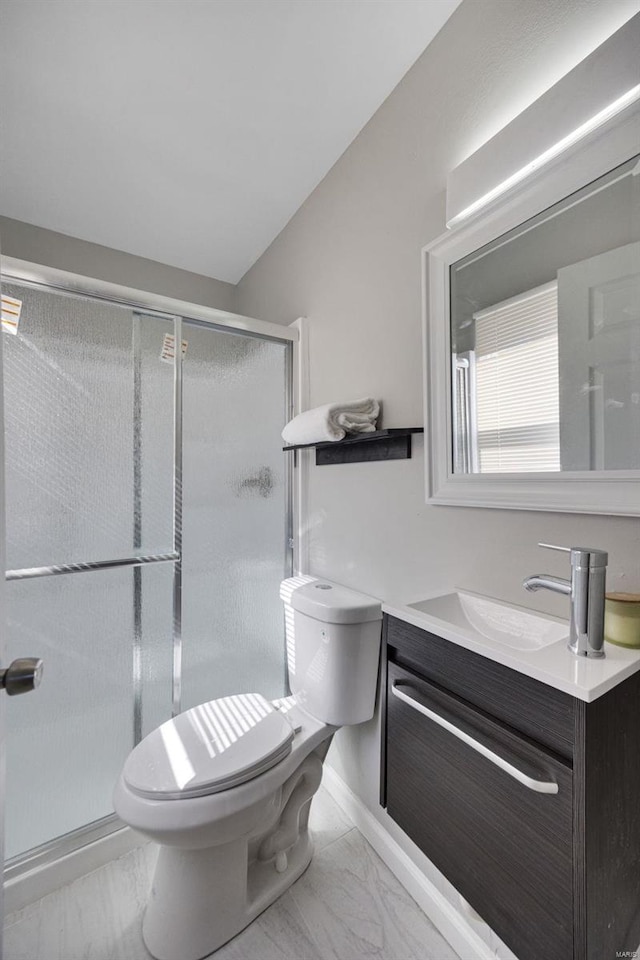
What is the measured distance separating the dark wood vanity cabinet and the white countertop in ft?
0.10

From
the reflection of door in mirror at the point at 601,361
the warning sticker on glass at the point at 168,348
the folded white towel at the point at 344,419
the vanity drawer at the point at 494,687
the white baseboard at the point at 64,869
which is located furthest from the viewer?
the warning sticker on glass at the point at 168,348

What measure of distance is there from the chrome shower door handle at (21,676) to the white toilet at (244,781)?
0.64 metres

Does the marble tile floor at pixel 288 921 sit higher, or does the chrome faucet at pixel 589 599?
the chrome faucet at pixel 589 599

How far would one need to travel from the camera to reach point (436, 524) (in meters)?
1.16

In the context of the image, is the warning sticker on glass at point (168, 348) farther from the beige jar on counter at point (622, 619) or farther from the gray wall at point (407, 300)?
the beige jar on counter at point (622, 619)

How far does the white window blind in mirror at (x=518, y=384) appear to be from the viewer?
91 centimetres

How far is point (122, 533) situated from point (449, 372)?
122 centimetres

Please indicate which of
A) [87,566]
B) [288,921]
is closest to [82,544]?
[87,566]

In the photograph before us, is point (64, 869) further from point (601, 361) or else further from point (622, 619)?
point (601, 361)

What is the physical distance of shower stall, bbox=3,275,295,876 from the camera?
1292mm

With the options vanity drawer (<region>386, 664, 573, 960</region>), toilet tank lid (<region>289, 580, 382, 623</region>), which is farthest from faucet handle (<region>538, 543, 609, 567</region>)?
toilet tank lid (<region>289, 580, 382, 623</region>)

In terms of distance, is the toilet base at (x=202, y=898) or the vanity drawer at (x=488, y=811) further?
the toilet base at (x=202, y=898)

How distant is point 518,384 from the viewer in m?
0.97

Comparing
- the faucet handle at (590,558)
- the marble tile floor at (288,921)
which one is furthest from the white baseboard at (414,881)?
the faucet handle at (590,558)
